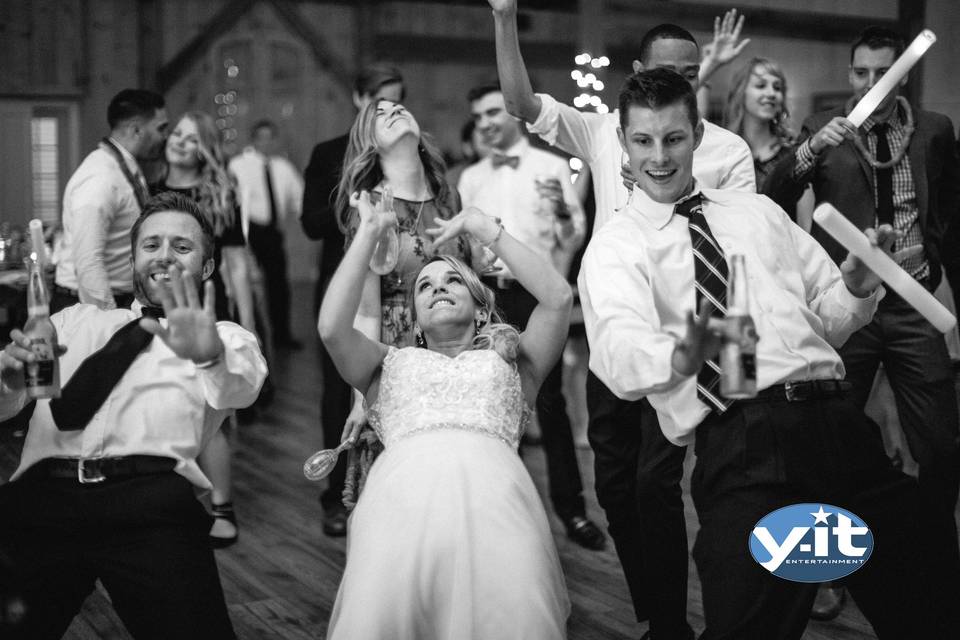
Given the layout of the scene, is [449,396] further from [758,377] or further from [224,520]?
[224,520]

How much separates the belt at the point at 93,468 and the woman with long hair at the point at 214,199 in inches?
62.8

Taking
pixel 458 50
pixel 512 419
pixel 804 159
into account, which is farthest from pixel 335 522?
pixel 458 50

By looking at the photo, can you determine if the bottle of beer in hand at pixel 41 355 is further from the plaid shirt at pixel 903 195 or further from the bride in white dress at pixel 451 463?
the plaid shirt at pixel 903 195

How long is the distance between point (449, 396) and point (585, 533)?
4.98 ft

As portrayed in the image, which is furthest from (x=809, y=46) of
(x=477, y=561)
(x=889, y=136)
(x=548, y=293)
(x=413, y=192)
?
(x=477, y=561)

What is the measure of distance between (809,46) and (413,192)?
14.9 feet

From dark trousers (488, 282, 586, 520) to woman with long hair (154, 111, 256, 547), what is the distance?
40.8 inches

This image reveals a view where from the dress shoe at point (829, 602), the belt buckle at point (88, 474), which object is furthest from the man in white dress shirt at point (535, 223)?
the belt buckle at point (88, 474)

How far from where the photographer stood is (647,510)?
2.52 m

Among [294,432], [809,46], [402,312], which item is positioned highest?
[809,46]

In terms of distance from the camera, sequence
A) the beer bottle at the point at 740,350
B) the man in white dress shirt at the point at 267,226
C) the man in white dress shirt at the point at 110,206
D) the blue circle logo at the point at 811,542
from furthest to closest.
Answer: the man in white dress shirt at the point at 267,226, the man in white dress shirt at the point at 110,206, the blue circle logo at the point at 811,542, the beer bottle at the point at 740,350

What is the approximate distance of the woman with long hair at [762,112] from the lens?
3.56m

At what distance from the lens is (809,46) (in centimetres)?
664

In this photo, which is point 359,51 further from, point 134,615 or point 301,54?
point 134,615
